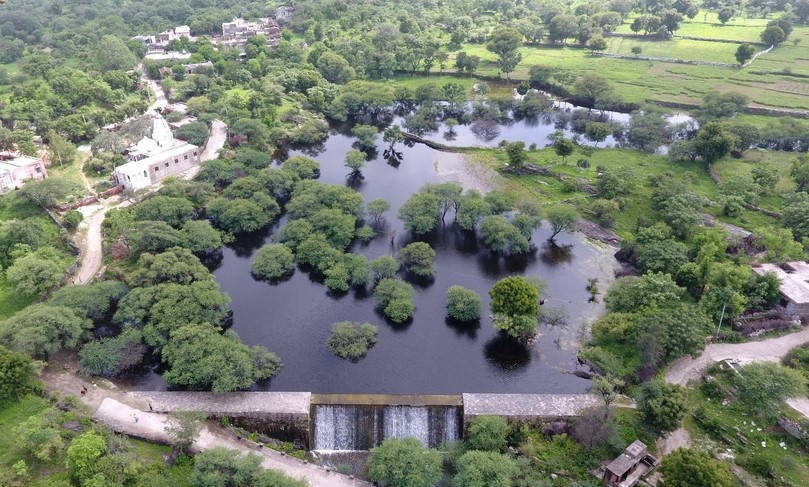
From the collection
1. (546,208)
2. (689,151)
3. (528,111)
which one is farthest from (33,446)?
(528,111)

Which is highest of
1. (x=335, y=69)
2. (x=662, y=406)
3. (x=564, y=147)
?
(x=335, y=69)

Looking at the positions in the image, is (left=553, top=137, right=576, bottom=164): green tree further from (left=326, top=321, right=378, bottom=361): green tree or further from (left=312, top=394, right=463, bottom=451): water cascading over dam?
(left=312, top=394, right=463, bottom=451): water cascading over dam

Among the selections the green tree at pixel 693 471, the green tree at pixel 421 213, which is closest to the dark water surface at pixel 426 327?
the green tree at pixel 421 213

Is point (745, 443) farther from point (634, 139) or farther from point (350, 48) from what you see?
point (350, 48)

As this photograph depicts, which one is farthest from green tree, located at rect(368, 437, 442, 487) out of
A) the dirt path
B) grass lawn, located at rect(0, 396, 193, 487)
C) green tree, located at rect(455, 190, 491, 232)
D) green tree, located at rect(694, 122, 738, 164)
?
green tree, located at rect(694, 122, 738, 164)

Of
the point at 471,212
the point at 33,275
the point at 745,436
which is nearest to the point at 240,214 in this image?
the point at 33,275

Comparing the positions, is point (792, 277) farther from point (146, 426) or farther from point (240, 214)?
point (146, 426)
